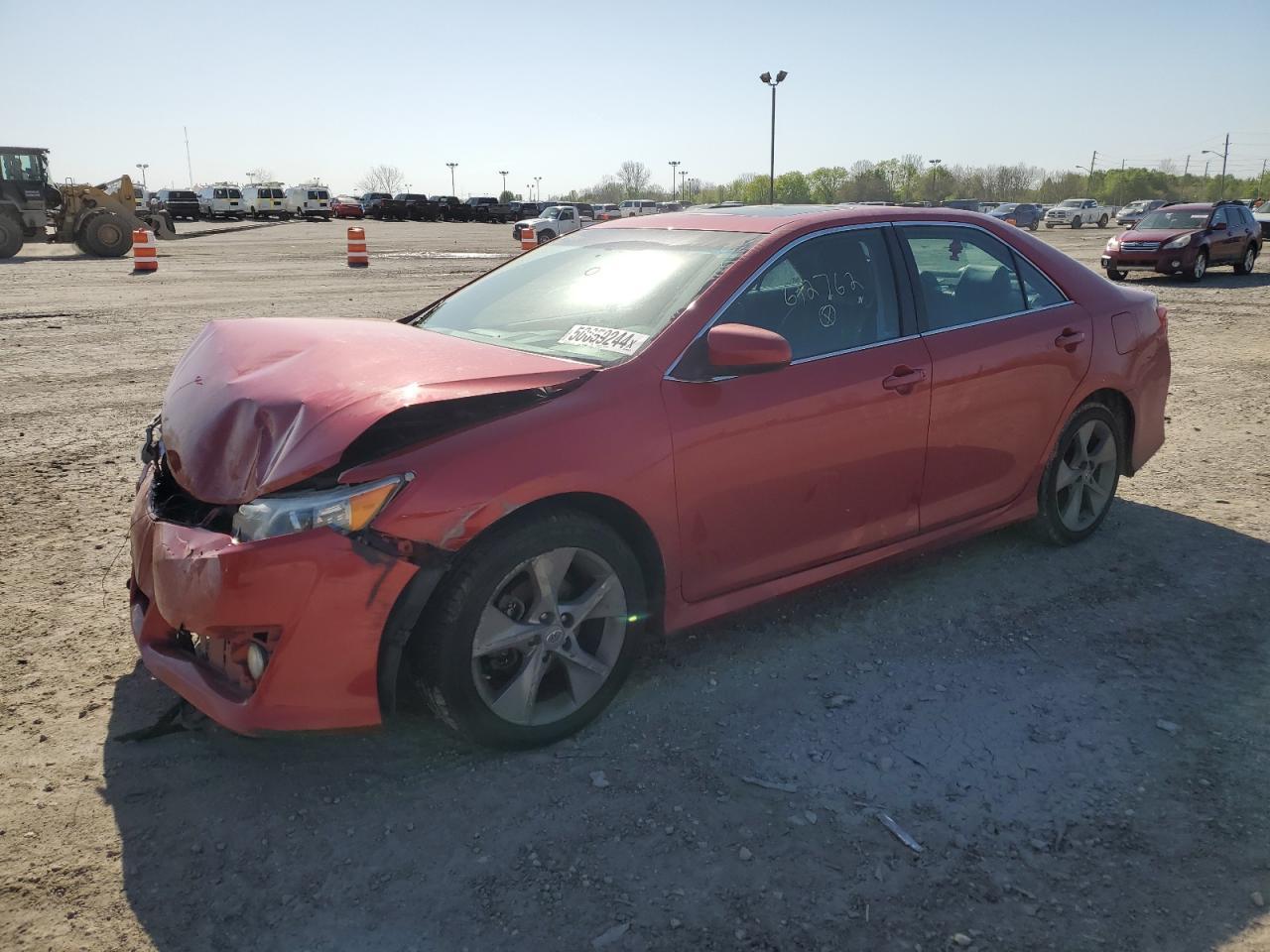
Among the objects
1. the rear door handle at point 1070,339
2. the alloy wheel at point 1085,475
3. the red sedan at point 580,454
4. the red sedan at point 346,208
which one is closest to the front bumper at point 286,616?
the red sedan at point 580,454

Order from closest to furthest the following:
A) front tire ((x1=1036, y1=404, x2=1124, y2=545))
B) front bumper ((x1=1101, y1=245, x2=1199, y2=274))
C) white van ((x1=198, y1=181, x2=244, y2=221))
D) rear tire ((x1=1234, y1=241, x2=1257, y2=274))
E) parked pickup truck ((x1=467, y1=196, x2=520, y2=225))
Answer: front tire ((x1=1036, y1=404, x2=1124, y2=545)) → front bumper ((x1=1101, y1=245, x2=1199, y2=274)) → rear tire ((x1=1234, y1=241, x2=1257, y2=274)) → white van ((x1=198, y1=181, x2=244, y2=221)) → parked pickup truck ((x1=467, y1=196, x2=520, y2=225))

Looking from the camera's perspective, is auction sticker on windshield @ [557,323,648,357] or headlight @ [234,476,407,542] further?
auction sticker on windshield @ [557,323,648,357]

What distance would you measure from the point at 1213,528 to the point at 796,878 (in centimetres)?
380

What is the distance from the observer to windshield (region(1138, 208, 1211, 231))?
20594 millimetres

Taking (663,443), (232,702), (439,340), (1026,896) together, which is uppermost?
(439,340)

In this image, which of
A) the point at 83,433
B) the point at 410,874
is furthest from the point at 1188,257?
the point at 410,874

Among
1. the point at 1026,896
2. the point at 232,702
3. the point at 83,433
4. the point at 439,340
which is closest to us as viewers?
the point at 1026,896

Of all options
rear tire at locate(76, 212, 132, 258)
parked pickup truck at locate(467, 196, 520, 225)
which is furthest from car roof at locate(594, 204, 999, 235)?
parked pickup truck at locate(467, 196, 520, 225)

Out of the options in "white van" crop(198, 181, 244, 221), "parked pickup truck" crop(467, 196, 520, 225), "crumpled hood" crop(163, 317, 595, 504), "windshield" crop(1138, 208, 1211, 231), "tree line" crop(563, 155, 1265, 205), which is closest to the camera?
"crumpled hood" crop(163, 317, 595, 504)

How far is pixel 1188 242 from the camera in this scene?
65.4 feet

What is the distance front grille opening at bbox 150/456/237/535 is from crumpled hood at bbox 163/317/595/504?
0.08 m

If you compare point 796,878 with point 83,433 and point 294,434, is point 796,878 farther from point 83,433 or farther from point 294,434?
point 83,433

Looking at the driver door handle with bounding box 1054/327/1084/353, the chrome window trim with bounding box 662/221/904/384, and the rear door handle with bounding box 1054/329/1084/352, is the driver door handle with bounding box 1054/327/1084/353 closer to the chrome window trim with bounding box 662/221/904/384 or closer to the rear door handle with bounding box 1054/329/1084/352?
the rear door handle with bounding box 1054/329/1084/352

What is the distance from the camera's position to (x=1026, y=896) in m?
2.50
